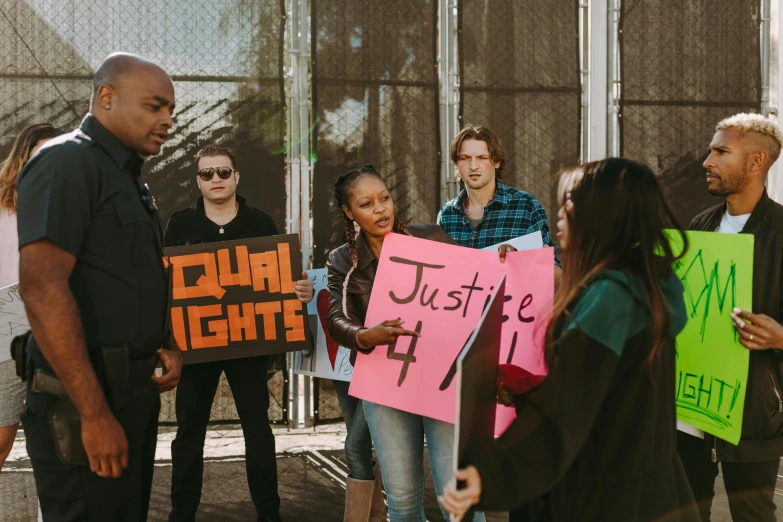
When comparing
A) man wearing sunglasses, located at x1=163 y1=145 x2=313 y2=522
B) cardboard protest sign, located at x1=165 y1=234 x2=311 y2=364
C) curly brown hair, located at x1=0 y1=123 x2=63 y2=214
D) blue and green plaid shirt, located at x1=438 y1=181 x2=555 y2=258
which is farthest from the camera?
cardboard protest sign, located at x1=165 y1=234 x2=311 y2=364

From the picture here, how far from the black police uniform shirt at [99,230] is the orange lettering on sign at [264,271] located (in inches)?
77.2

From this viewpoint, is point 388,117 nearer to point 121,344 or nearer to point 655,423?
point 121,344

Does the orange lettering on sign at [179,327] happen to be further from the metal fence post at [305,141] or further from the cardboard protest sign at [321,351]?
the metal fence post at [305,141]

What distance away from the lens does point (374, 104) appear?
19.9 feet

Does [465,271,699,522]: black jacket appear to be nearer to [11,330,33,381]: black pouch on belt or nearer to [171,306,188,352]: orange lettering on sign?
[11,330,33,381]: black pouch on belt

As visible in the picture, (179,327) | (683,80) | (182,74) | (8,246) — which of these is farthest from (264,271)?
(683,80)

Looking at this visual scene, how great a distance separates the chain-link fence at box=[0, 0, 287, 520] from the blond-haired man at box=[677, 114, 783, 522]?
11.6ft

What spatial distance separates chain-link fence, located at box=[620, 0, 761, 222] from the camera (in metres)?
6.43

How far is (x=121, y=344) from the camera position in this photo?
2229 mm

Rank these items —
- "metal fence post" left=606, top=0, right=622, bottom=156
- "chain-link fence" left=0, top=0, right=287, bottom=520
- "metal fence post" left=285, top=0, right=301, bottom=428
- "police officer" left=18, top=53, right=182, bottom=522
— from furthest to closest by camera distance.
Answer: "metal fence post" left=606, top=0, right=622, bottom=156, "metal fence post" left=285, top=0, right=301, bottom=428, "chain-link fence" left=0, top=0, right=287, bottom=520, "police officer" left=18, top=53, right=182, bottom=522

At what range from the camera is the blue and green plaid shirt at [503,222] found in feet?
12.4

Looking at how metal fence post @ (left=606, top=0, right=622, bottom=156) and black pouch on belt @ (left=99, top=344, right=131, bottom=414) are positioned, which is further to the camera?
metal fence post @ (left=606, top=0, right=622, bottom=156)

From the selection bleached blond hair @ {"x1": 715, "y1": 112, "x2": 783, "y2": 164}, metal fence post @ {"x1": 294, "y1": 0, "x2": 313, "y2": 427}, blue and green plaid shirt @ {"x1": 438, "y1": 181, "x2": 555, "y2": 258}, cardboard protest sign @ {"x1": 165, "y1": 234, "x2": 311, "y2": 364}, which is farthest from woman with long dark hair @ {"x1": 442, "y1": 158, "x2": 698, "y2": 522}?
metal fence post @ {"x1": 294, "y1": 0, "x2": 313, "y2": 427}

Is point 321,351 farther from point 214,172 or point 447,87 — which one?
point 447,87
